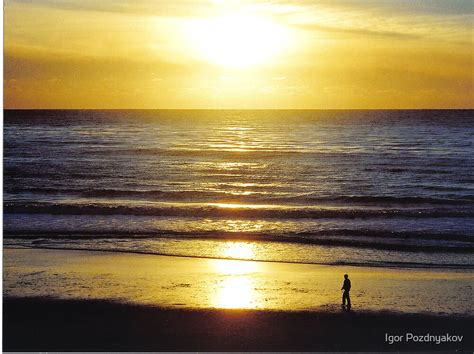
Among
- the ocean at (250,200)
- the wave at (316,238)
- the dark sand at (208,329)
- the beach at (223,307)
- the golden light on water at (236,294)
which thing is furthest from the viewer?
the wave at (316,238)

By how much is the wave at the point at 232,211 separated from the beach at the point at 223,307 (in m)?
5.70

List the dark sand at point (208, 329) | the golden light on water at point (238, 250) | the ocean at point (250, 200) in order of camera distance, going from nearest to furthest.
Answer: the dark sand at point (208, 329) < the golden light on water at point (238, 250) < the ocean at point (250, 200)

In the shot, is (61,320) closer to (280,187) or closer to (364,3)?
(364,3)

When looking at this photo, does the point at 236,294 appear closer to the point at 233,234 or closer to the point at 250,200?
the point at 233,234

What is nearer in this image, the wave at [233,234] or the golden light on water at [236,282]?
the golden light on water at [236,282]

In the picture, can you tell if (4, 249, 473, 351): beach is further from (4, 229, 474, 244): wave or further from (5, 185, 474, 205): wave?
(5, 185, 474, 205): wave

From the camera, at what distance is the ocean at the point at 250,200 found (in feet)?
46.8

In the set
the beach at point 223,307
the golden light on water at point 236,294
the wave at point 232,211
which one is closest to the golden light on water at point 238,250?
the beach at point 223,307

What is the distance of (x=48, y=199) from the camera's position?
20.0 metres

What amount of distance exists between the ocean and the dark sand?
293cm

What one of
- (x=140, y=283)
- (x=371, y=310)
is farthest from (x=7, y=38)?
(x=371, y=310)

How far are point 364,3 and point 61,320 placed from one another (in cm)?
875

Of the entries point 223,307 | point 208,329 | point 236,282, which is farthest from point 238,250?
point 208,329

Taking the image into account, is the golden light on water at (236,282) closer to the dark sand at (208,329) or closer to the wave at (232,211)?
the dark sand at (208,329)
